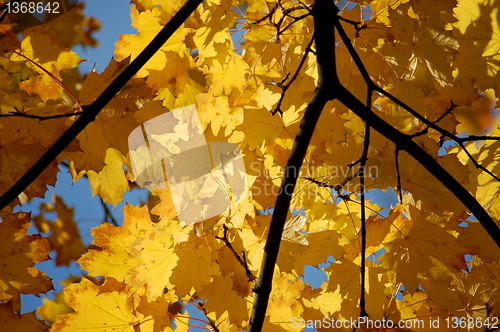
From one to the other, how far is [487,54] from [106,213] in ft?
8.90

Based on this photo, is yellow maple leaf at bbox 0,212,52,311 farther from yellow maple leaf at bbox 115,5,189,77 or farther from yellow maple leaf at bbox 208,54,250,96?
yellow maple leaf at bbox 208,54,250,96

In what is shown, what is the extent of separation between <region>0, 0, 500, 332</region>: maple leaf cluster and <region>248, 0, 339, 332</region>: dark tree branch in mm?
194

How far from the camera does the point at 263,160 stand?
1915 millimetres

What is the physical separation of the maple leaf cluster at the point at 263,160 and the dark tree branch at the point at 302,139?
19 cm

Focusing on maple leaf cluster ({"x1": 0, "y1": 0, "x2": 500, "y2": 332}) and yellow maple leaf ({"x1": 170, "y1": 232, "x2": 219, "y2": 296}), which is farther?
yellow maple leaf ({"x1": 170, "y1": 232, "x2": 219, "y2": 296})

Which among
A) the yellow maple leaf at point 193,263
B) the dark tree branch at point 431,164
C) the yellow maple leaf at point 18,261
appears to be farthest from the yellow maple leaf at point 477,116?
the yellow maple leaf at point 18,261

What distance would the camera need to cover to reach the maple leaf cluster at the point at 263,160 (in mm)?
1627

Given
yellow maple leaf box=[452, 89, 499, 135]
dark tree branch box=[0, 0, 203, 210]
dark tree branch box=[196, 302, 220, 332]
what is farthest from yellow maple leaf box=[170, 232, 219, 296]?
yellow maple leaf box=[452, 89, 499, 135]

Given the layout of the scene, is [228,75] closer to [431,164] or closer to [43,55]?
[43,55]

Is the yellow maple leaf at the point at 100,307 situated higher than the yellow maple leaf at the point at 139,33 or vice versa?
the yellow maple leaf at the point at 139,33

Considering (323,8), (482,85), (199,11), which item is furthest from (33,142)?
(482,85)

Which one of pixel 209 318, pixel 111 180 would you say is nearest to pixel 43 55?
pixel 111 180

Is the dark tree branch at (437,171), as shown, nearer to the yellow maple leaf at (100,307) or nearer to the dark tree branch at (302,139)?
the dark tree branch at (302,139)

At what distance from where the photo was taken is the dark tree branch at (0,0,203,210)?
1.05 m
